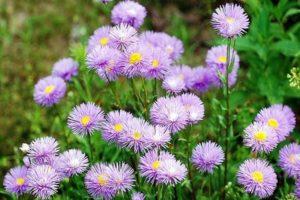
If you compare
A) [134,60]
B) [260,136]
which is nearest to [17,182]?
[134,60]

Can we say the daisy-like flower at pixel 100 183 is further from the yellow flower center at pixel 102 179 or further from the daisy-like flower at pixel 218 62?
the daisy-like flower at pixel 218 62

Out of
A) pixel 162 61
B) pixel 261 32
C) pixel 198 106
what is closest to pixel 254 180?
pixel 198 106

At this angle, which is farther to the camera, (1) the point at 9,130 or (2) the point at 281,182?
(1) the point at 9,130

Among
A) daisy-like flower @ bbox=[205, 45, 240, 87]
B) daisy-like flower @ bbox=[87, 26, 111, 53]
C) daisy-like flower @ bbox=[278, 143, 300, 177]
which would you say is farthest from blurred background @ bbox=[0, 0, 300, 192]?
daisy-like flower @ bbox=[278, 143, 300, 177]

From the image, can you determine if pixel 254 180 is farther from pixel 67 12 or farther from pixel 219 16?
pixel 67 12

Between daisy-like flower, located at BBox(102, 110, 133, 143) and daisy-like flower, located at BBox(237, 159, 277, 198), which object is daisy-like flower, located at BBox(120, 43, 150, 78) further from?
daisy-like flower, located at BBox(237, 159, 277, 198)

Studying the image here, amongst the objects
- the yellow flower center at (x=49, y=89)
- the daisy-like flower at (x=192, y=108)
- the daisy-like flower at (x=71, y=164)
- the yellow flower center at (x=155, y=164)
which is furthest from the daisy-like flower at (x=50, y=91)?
the yellow flower center at (x=155, y=164)
